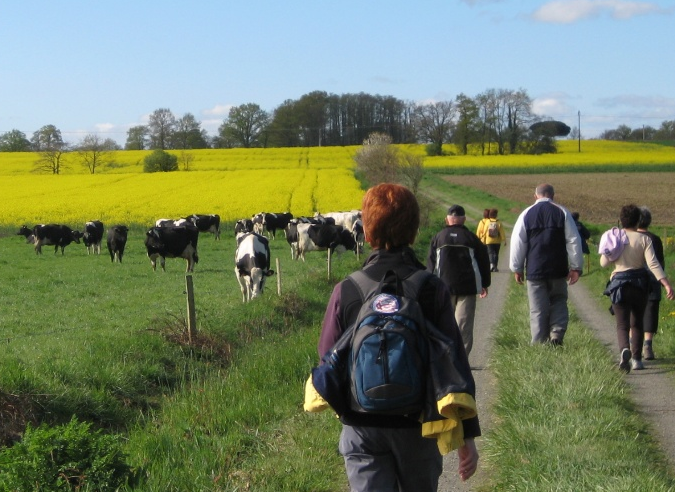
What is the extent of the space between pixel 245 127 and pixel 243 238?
8032cm

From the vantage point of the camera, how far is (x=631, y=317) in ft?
30.3

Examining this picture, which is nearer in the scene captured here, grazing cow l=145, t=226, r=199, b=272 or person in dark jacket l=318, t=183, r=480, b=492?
person in dark jacket l=318, t=183, r=480, b=492

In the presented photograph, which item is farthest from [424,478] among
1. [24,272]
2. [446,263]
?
[24,272]

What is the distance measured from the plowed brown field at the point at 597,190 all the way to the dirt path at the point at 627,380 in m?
24.2

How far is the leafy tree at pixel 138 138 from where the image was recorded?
10231 cm

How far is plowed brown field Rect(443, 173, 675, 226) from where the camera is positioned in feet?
136

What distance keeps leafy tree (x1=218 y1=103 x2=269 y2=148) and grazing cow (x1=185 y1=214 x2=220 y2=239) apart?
6276 cm

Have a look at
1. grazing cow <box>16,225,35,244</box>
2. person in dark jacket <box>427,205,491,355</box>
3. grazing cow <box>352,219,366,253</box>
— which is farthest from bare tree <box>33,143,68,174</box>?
person in dark jacket <box>427,205,491,355</box>

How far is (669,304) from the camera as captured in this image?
13.9 m

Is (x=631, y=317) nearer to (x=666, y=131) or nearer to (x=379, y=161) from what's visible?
(x=379, y=161)

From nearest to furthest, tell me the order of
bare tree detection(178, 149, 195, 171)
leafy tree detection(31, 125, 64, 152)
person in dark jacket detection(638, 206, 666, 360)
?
person in dark jacket detection(638, 206, 666, 360) → bare tree detection(178, 149, 195, 171) → leafy tree detection(31, 125, 64, 152)

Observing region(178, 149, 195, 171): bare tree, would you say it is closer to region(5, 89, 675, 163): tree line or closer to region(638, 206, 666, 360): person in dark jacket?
region(5, 89, 675, 163): tree line

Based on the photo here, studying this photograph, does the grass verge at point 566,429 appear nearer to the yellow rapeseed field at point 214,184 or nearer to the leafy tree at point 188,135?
the yellow rapeseed field at point 214,184

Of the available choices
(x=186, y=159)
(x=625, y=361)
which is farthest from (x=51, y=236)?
(x=186, y=159)
